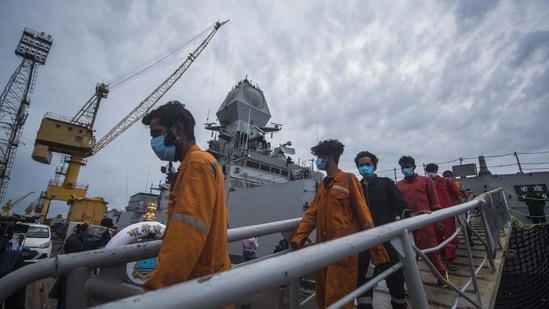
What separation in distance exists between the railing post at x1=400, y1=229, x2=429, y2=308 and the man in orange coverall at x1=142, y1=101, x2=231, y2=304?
1.08m

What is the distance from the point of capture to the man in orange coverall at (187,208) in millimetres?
1118

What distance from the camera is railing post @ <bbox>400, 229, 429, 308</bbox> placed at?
5.13 feet

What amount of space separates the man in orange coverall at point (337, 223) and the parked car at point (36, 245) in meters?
9.34

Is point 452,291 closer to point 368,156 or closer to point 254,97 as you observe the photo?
point 368,156

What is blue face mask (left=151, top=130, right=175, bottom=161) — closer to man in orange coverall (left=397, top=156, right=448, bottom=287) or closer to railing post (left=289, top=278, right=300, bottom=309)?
railing post (left=289, top=278, right=300, bottom=309)

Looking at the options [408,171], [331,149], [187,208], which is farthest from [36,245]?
[408,171]

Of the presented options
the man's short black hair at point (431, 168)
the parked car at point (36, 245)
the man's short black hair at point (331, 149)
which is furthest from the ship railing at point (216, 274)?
the parked car at point (36, 245)

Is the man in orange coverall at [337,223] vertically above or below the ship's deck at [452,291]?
above

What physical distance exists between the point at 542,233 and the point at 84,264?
27.2 ft

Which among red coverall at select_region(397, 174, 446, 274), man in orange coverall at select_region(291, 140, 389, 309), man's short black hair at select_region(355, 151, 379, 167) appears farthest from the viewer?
red coverall at select_region(397, 174, 446, 274)

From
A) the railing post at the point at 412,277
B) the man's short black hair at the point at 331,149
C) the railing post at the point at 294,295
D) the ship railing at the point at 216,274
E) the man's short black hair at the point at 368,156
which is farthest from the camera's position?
the man's short black hair at the point at 368,156

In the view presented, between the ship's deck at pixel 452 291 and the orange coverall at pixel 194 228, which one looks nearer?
the orange coverall at pixel 194 228

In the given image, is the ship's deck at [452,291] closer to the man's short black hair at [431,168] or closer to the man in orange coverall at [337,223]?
the man in orange coverall at [337,223]

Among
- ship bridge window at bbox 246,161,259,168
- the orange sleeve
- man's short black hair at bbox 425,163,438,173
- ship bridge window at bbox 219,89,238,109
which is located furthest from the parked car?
ship bridge window at bbox 219,89,238,109
